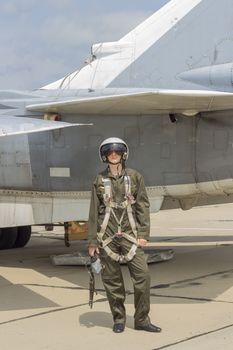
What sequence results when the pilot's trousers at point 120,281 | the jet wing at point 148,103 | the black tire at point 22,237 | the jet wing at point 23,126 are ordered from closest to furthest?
the pilot's trousers at point 120,281, the jet wing at point 23,126, the jet wing at point 148,103, the black tire at point 22,237

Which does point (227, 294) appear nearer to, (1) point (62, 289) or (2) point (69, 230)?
(1) point (62, 289)

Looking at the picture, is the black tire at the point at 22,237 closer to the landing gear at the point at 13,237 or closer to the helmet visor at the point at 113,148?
the landing gear at the point at 13,237

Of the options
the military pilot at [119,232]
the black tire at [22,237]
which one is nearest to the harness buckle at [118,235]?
the military pilot at [119,232]

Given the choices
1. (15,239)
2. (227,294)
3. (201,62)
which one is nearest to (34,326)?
(227,294)

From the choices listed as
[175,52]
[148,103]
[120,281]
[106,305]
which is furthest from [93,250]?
[175,52]

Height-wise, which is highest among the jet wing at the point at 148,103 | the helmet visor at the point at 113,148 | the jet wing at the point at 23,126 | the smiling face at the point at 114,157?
the jet wing at the point at 148,103

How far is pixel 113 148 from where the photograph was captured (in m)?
5.83

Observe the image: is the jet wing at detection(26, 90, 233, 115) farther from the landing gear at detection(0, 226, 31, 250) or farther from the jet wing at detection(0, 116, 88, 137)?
the landing gear at detection(0, 226, 31, 250)

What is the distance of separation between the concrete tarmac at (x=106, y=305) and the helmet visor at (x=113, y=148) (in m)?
1.73

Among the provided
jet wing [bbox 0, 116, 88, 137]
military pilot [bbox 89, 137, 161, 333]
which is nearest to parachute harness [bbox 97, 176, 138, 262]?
military pilot [bbox 89, 137, 161, 333]

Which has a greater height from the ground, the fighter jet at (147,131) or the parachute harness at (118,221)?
the fighter jet at (147,131)

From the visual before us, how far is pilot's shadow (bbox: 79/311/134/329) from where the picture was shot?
6188 millimetres

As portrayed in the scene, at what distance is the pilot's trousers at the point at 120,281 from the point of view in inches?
227

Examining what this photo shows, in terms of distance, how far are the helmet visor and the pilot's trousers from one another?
2.73 ft
